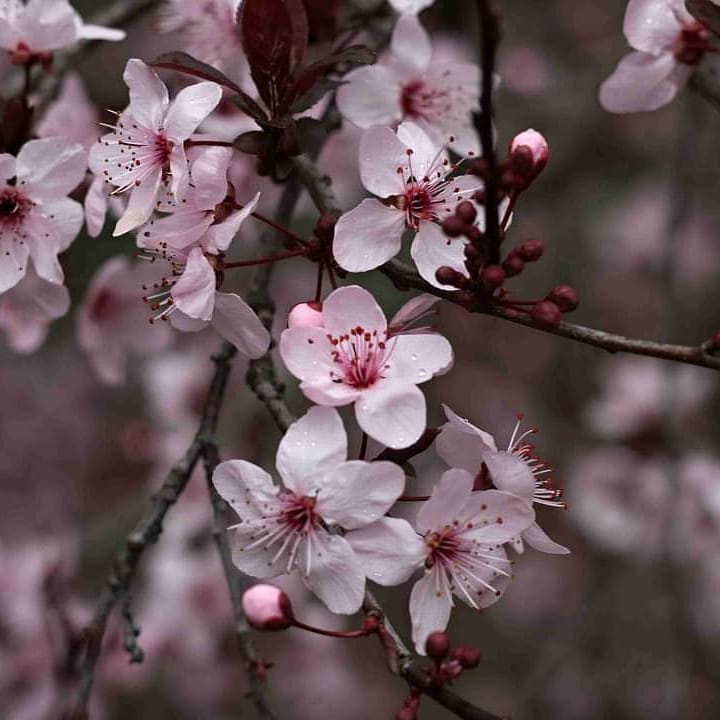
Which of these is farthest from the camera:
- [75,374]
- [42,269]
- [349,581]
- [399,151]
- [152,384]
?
[75,374]

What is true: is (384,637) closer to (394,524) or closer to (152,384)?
(394,524)

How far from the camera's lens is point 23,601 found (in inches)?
99.3

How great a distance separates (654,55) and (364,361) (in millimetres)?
587

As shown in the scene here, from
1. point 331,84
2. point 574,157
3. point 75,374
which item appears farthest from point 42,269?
point 75,374

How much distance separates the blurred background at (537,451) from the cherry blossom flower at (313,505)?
80 centimetres

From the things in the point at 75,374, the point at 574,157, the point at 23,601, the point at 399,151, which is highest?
the point at 399,151

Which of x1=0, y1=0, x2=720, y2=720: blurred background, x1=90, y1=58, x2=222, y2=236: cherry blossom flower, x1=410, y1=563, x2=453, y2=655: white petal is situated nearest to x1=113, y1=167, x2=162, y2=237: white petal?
x1=90, y1=58, x2=222, y2=236: cherry blossom flower

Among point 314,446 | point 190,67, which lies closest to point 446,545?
point 314,446

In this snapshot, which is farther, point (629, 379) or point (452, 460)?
point (629, 379)

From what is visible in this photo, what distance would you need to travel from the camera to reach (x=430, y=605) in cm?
104

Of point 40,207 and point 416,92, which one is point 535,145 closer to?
point 416,92

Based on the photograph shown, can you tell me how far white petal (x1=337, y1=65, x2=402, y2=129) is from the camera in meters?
1.37

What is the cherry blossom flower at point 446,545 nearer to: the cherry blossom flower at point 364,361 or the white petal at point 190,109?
the cherry blossom flower at point 364,361

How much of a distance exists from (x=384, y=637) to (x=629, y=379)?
2.10 metres
